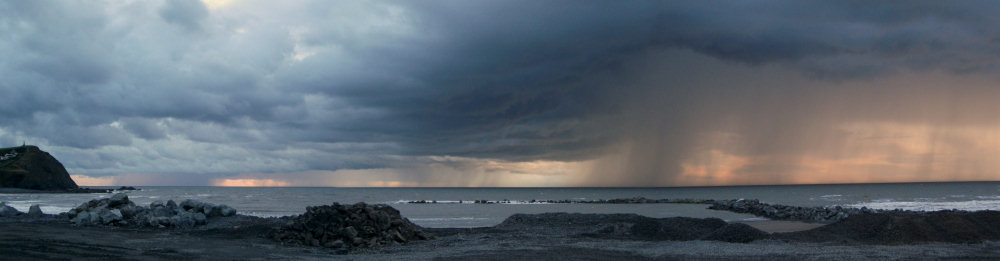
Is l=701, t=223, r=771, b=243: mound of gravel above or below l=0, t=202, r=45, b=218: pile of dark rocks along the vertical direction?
below

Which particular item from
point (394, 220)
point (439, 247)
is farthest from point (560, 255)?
point (394, 220)

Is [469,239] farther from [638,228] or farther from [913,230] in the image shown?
[913,230]

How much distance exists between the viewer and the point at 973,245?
816 inches

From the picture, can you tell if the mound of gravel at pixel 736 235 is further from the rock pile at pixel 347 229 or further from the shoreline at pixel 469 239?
the rock pile at pixel 347 229

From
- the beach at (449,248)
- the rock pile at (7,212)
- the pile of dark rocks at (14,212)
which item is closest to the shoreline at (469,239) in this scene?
the beach at (449,248)

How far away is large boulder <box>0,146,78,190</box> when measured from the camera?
386ft

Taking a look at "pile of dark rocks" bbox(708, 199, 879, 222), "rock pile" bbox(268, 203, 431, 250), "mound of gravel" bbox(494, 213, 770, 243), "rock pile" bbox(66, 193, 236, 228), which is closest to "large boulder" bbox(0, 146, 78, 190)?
"rock pile" bbox(66, 193, 236, 228)

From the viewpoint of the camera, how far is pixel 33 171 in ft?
403

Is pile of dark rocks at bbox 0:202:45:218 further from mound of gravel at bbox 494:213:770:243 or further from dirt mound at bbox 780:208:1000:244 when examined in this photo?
dirt mound at bbox 780:208:1000:244

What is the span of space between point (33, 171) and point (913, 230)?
14833 cm

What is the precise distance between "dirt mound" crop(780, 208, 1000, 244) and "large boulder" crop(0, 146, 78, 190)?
140 metres

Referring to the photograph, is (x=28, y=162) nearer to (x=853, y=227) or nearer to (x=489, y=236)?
(x=489, y=236)

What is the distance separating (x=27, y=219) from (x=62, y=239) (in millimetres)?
13378

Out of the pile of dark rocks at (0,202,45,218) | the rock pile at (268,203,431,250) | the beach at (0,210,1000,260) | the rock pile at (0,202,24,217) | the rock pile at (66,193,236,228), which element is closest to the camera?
the beach at (0,210,1000,260)
